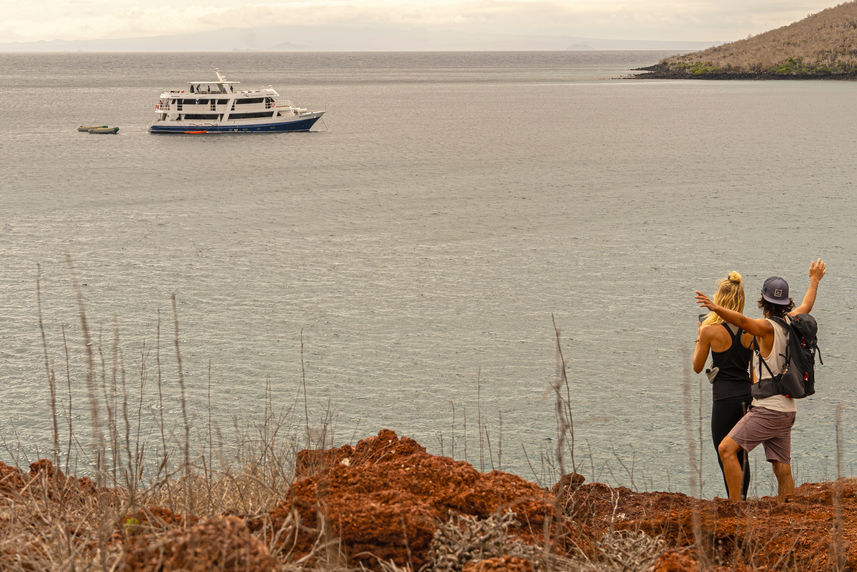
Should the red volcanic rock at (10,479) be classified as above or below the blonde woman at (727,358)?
below

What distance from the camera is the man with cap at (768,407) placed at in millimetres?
5512

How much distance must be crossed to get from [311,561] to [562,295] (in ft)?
49.7

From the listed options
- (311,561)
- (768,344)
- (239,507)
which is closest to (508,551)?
(311,561)

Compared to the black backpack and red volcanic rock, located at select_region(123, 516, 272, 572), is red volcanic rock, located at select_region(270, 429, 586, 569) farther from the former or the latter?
the black backpack

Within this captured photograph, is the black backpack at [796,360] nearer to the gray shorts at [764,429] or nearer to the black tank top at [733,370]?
the gray shorts at [764,429]

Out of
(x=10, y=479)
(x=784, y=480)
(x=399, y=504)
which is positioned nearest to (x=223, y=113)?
(x=10, y=479)

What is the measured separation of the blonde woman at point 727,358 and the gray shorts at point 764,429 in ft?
0.34

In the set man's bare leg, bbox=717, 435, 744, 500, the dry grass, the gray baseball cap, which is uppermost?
the dry grass

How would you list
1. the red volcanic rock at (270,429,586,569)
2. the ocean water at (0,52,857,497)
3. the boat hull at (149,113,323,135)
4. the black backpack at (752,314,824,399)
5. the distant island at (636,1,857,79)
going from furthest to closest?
the distant island at (636,1,857,79), the boat hull at (149,113,323,135), the ocean water at (0,52,857,497), the black backpack at (752,314,824,399), the red volcanic rock at (270,429,586,569)

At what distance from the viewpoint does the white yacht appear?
60625mm

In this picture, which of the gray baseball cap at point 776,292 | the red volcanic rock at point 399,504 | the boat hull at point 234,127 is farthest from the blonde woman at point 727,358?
the boat hull at point 234,127

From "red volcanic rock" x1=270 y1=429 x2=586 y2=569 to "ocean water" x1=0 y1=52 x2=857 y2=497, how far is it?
24cm

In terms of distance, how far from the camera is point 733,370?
607 centimetres

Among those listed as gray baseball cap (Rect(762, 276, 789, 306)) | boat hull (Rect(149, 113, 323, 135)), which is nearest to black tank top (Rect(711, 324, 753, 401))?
gray baseball cap (Rect(762, 276, 789, 306))
